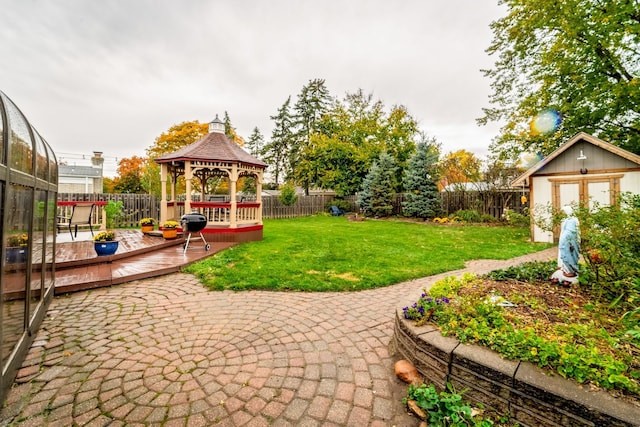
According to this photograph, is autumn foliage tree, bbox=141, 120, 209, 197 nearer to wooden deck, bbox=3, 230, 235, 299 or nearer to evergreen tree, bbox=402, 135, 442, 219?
wooden deck, bbox=3, 230, 235, 299

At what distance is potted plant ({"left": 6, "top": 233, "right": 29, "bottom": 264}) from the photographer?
2083 mm

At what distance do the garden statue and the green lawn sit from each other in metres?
2.27

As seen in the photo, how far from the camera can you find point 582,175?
357 inches

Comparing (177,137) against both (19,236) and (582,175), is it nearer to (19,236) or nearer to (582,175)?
(19,236)

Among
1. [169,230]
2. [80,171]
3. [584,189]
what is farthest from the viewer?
[80,171]

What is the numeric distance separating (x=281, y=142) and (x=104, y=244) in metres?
26.4

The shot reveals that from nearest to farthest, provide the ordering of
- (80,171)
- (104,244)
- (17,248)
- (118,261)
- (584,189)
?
(17,248) < (104,244) < (118,261) < (584,189) < (80,171)

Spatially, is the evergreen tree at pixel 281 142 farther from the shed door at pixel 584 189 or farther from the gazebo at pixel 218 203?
the shed door at pixel 584 189

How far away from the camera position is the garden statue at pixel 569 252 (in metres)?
3.33

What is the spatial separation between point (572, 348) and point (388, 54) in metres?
11.4

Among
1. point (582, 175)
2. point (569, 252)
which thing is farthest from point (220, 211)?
point (582, 175)

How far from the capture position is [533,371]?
175 centimetres

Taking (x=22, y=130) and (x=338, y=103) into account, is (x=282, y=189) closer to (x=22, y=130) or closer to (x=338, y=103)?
(x=338, y=103)

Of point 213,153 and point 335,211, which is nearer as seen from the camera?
point 213,153
